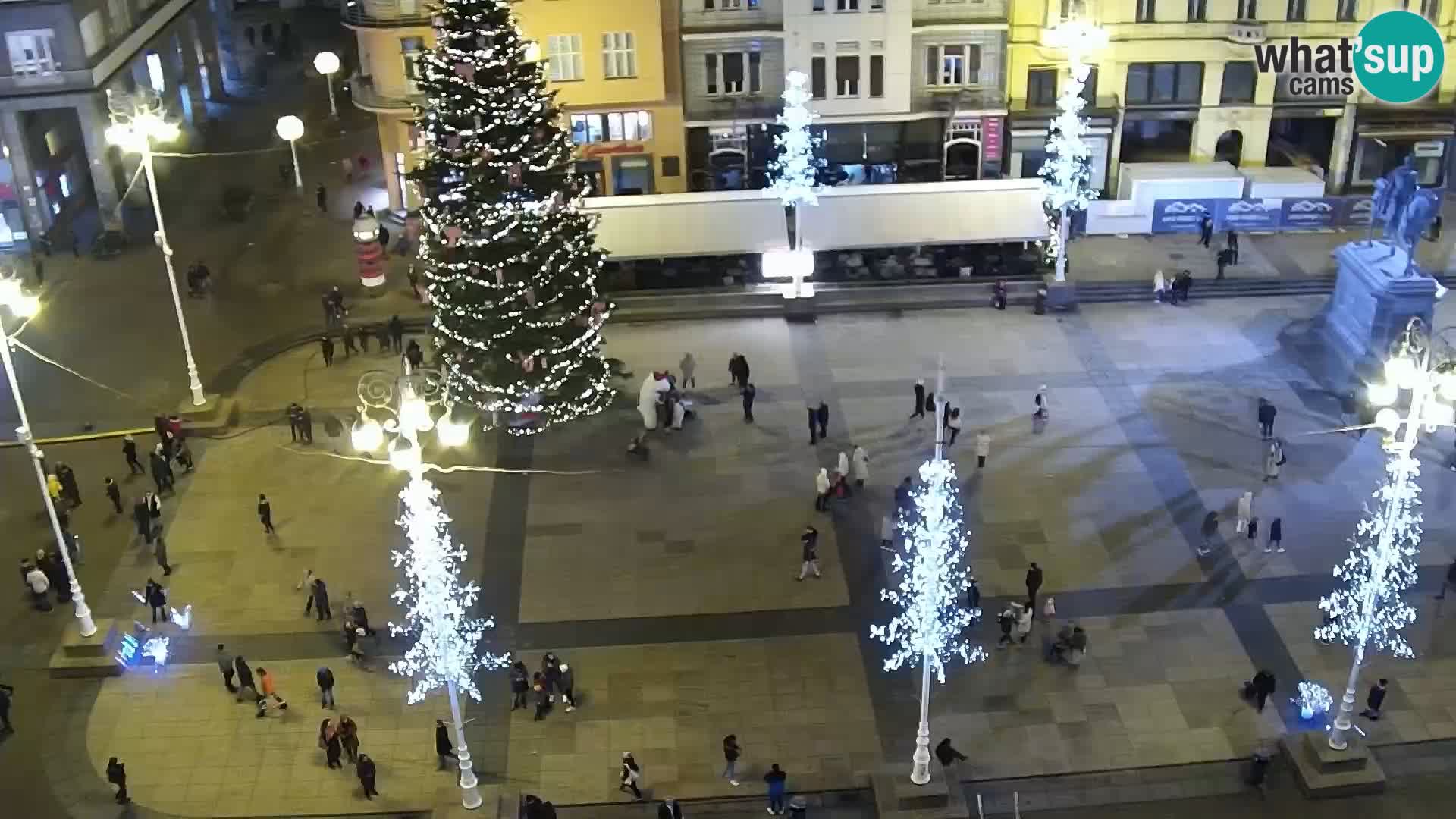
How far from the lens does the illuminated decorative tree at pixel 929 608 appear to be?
24047mm

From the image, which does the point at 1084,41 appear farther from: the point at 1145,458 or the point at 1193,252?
the point at 1145,458

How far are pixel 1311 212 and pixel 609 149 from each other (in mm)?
24258

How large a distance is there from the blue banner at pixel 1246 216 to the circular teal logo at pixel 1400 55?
7748 mm

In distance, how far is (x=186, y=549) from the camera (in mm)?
34625

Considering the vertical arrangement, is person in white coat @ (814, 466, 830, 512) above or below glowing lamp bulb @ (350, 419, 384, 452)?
below

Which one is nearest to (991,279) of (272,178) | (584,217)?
(584,217)

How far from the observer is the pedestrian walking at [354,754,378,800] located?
27.0 m

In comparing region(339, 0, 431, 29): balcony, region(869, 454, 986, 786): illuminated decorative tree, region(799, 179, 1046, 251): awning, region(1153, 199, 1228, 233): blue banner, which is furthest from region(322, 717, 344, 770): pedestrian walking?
region(1153, 199, 1228, 233): blue banner

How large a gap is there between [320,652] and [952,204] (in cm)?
2575

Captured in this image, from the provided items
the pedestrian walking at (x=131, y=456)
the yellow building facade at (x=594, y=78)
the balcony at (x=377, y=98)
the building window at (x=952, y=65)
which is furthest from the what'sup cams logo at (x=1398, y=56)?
the pedestrian walking at (x=131, y=456)

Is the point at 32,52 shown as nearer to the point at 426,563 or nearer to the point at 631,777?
the point at 426,563

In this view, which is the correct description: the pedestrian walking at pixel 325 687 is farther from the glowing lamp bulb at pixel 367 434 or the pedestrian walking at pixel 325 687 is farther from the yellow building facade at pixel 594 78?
the yellow building facade at pixel 594 78

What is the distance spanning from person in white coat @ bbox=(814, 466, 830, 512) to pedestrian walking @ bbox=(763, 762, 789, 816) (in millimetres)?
9323

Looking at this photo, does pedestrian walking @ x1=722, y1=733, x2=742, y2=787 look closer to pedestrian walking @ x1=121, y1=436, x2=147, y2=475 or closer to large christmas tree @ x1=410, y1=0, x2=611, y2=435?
large christmas tree @ x1=410, y1=0, x2=611, y2=435
